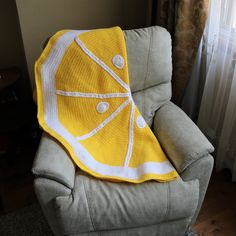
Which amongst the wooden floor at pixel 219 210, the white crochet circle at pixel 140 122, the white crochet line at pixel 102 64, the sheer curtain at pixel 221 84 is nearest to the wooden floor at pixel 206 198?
the wooden floor at pixel 219 210

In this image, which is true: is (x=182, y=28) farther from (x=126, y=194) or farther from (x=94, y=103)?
(x=126, y=194)

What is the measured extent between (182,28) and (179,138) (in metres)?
0.73

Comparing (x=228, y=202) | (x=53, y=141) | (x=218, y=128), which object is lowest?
(x=228, y=202)

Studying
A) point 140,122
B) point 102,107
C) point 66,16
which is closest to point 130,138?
point 140,122

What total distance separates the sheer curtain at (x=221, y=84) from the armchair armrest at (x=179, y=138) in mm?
362

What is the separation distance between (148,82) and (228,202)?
0.91m

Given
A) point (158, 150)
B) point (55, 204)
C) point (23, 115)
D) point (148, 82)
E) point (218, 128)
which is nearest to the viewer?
point (55, 204)

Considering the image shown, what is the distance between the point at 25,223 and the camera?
1603mm

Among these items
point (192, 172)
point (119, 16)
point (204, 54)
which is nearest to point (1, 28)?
point (119, 16)

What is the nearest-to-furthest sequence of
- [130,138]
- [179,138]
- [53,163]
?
[53,163], [179,138], [130,138]

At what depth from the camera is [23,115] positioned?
1.98 metres

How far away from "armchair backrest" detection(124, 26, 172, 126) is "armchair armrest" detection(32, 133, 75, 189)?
57cm

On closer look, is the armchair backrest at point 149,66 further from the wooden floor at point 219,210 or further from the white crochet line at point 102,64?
the wooden floor at point 219,210

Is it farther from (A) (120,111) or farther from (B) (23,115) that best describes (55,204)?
(B) (23,115)
